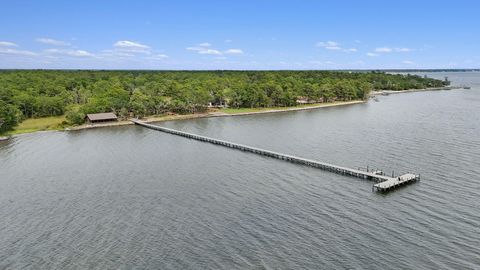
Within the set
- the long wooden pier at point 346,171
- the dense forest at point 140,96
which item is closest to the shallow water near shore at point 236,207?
the long wooden pier at point 346,171

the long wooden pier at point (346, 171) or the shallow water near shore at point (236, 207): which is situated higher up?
the long wooden pier at point (346, 171)

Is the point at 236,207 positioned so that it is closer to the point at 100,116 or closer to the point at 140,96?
the point at 100,116

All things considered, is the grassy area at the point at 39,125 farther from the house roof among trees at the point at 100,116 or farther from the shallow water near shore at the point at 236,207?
the shallow water near shore at the point at 236,207

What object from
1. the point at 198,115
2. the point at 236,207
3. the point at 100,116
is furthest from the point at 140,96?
the point at 236,207

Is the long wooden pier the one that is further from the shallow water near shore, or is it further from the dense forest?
the dense forest

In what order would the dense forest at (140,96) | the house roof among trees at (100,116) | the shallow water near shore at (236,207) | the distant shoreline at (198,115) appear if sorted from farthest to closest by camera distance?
the dense forest at (140,96) → the house roof among trees at (100,116) → the distant shoreline at (198,115) → the shallow water near shore at (236,207)

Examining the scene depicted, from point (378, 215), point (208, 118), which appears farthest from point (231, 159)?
point (208, 118)

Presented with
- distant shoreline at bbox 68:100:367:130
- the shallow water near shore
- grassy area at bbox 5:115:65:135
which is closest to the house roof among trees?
distant shoreline at bbox 68:100:367:130
